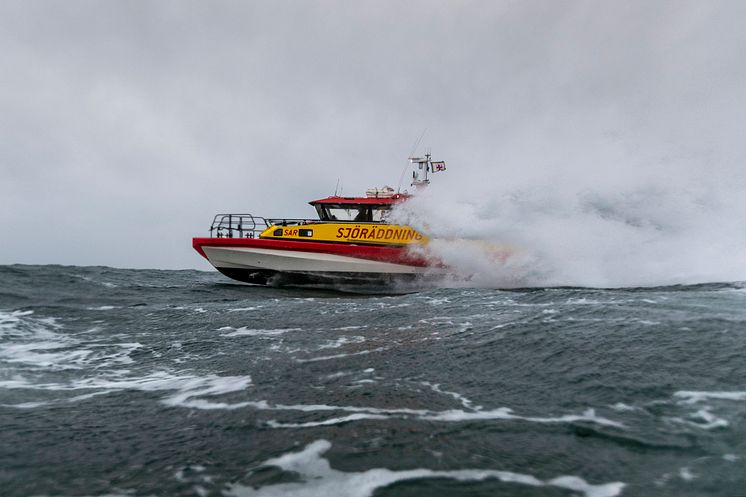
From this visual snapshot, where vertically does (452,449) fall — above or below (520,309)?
below

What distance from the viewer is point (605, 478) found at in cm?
249

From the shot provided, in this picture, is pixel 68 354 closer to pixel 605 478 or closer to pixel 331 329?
pixel 331 329

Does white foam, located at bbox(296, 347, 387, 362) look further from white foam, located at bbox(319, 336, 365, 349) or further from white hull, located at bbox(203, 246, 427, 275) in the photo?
white hull, located at bbox(203, 246, 427, 275)

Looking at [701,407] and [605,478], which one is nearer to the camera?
[605,478]

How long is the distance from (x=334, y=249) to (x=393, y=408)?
A: 43.4ft

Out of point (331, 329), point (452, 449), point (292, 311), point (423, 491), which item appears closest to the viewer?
point (423, 491)

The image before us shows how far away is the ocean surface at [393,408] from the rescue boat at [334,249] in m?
9.05

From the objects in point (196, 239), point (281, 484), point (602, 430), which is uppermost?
point (196, 239)

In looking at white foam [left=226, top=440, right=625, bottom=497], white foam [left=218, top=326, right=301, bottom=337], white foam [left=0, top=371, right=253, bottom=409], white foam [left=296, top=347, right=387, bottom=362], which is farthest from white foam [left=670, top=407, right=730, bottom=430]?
white foam [left=218, top=326, right=301, bottom=337]

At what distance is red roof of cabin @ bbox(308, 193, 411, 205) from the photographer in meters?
16.9

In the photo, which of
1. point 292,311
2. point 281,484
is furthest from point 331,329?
point 281,484

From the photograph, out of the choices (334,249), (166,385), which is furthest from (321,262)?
(166,385)

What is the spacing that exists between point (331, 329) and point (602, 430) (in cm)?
489

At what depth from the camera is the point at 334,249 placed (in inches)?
657
